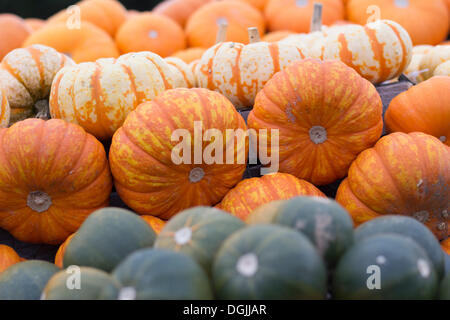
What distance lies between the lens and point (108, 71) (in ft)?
7.53

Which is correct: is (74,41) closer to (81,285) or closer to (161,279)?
(81,285)

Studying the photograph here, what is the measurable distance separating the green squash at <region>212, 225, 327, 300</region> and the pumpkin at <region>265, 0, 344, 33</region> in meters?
4.13

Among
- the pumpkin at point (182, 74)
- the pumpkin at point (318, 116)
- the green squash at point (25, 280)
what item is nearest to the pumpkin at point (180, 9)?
the pumpkin at point (182, 74)

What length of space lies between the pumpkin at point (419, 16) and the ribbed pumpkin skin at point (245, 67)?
2425 millimetres

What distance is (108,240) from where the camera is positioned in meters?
1.41

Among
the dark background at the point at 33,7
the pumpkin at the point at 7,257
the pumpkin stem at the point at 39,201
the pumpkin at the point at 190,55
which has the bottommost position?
the dark background at the point at 33,7

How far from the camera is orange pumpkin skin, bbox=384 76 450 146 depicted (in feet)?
7.40

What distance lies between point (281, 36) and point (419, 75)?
1.44 metres

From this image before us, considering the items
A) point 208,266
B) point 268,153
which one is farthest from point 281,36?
point 208,266

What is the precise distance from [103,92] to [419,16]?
350 centimetres

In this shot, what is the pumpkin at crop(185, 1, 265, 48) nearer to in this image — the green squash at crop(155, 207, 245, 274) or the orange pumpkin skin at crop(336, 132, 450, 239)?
the orange pumpkin skin at crop(336, 132, 450, 239)

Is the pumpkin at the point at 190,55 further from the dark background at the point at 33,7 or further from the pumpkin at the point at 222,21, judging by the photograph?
the dark background at the point at 33,7

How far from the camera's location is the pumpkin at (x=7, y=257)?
1967 mm

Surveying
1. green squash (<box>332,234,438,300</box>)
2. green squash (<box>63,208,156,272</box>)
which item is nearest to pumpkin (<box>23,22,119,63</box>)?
green squash (<box>63,208,156,272</box>)
